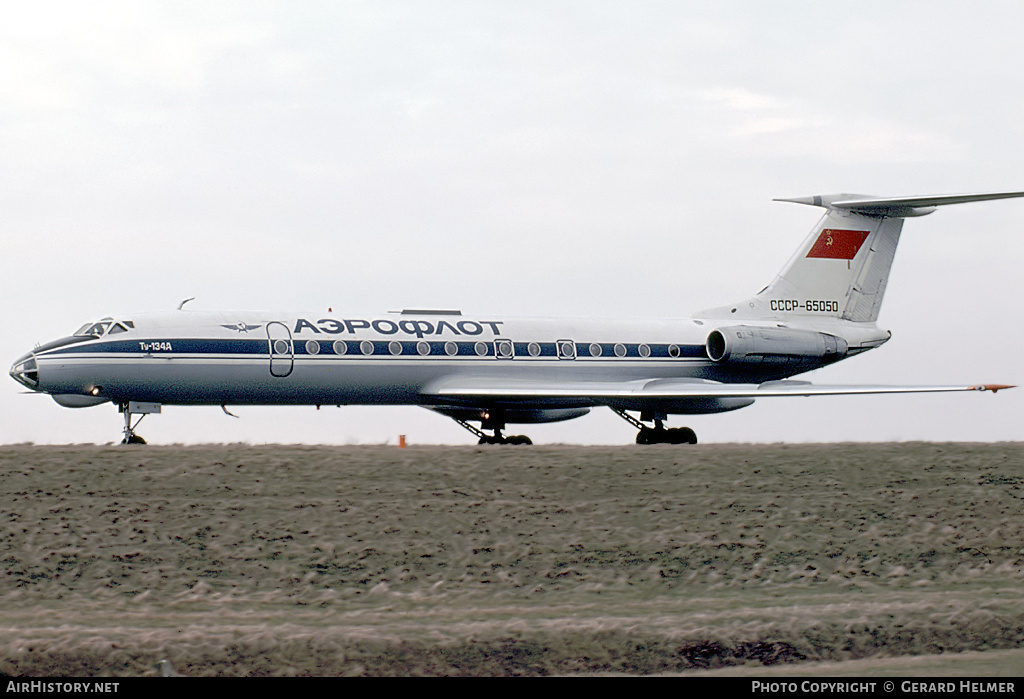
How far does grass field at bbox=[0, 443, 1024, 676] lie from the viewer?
49.7 feet

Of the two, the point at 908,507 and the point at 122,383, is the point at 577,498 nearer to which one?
the point at 908,507

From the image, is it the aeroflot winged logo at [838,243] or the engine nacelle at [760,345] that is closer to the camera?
the engine nacelle at [760,345]

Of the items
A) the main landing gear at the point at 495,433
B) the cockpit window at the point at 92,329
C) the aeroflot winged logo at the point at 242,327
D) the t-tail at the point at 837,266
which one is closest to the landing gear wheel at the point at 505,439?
the main landing gear at the point at 495,433

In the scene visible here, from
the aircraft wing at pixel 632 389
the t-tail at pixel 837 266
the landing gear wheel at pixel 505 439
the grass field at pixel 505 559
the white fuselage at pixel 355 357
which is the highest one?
the t-tail at pixel 837 266

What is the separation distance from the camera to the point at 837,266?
36.3 metres

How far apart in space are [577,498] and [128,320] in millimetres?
10983

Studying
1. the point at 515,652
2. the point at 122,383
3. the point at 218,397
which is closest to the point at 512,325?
the point at 218,397

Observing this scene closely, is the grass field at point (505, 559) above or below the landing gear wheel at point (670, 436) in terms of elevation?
below

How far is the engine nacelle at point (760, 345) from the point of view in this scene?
110 feet

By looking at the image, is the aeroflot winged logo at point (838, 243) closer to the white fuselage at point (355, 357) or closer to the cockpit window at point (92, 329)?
the white fuselage at point (355, 357)

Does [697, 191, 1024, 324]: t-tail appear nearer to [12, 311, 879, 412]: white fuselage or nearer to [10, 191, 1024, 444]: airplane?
[10, 191, 1024, 444]: airplane

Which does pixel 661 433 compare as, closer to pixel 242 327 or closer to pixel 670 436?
pixel 670 436

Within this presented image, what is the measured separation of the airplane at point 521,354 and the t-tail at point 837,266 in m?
0.04

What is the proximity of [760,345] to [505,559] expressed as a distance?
1614cm
